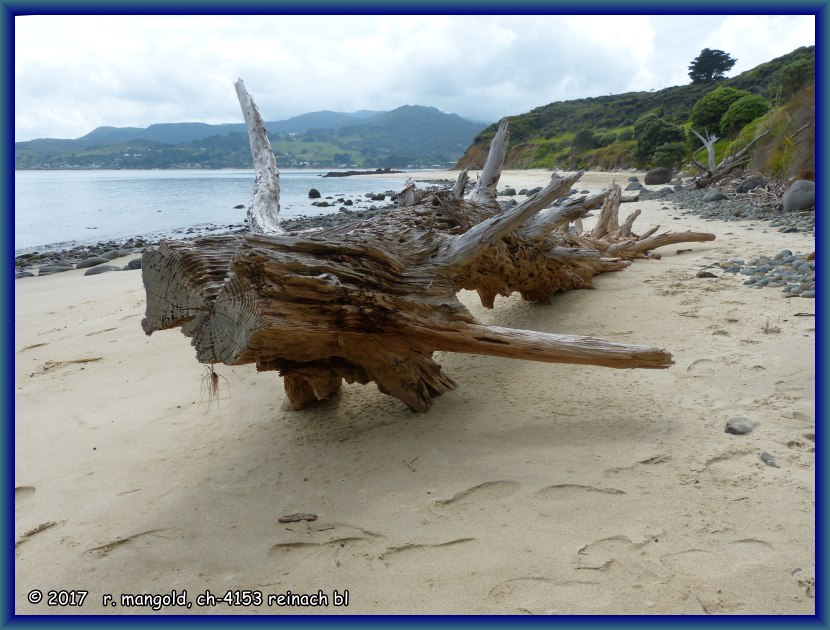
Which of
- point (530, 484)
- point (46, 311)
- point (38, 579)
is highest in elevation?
point (46, 311)

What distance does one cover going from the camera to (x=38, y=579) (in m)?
2.34

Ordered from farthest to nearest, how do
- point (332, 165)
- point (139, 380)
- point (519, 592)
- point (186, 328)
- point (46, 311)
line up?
point (332, 165)
point (46, 311)
point (139, 380)
point (186, 328)
point (519, 592)

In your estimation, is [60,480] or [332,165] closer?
[60,480]

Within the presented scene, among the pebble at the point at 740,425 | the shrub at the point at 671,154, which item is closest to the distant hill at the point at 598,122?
the shrub at the point at 671,154

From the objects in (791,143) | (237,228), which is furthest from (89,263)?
(791,143)

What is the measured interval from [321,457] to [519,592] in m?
1.45

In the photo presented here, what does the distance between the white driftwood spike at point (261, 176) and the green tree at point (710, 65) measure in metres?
58.6

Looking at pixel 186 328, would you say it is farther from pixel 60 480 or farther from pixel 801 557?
pixel 801 557

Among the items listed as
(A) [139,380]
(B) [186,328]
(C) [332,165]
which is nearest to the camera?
(B) [186,328]

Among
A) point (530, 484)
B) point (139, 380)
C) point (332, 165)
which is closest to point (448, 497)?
point (530, 484)

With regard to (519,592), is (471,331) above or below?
above

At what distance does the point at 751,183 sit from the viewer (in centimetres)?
1330

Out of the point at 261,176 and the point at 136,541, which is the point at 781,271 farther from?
the point at 136,541

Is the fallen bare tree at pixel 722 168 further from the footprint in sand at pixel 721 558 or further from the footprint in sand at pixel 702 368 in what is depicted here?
the footprint in sand at pixel 721 558
